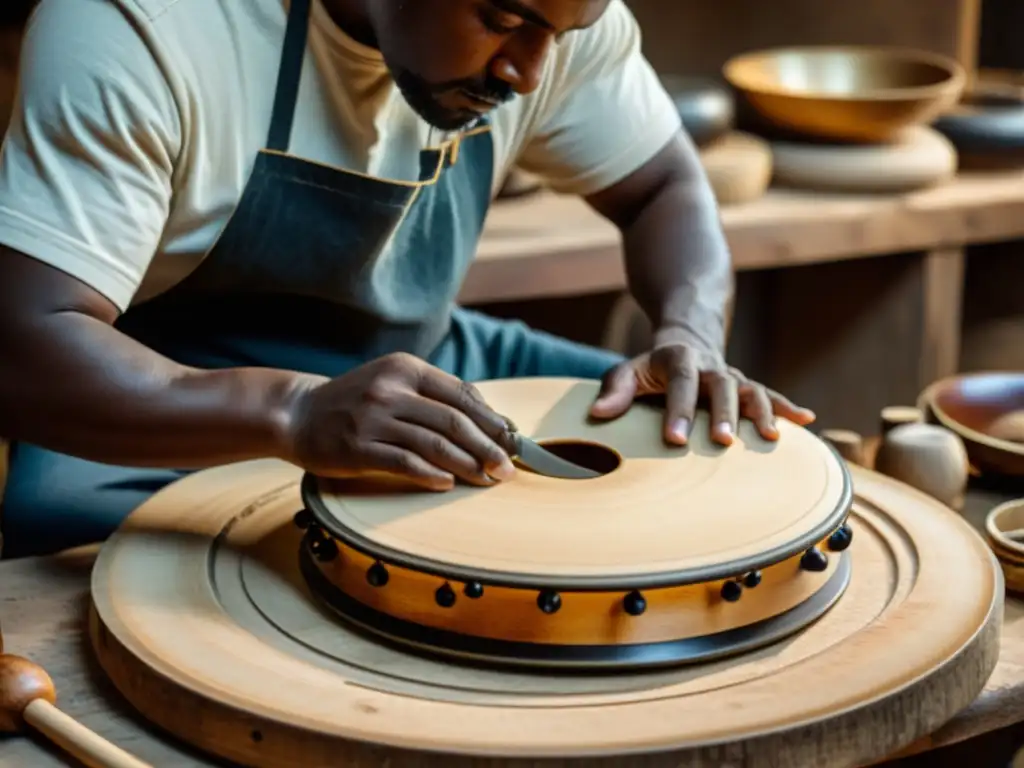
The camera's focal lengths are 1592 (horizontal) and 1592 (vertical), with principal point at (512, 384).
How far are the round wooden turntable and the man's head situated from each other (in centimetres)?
41

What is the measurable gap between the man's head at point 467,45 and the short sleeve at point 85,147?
0.26 metres

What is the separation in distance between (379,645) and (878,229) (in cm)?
196

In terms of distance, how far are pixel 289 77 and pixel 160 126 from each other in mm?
196

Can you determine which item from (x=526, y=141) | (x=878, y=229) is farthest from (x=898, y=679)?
(x=878, y=229)

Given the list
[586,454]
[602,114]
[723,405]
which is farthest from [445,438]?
[602,114]

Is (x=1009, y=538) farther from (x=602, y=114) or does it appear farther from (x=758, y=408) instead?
(x=602, y=114)

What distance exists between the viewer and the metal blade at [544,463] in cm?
154

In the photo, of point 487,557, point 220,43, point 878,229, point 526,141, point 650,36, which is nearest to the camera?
point 487,557

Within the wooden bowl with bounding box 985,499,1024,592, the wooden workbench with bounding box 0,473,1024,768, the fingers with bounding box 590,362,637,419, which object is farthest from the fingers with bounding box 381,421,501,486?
the wooden bowl with bounding box 985,499,1024,592

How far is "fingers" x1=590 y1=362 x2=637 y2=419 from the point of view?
169 centimetres

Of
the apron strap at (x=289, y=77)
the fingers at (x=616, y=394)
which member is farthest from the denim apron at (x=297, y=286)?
the fingers at (x=616, y=394)

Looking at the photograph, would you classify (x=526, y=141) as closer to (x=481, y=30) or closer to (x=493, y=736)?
(x=481, y=30)

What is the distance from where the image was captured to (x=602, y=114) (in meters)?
2.18

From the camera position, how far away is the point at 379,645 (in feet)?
4.72
